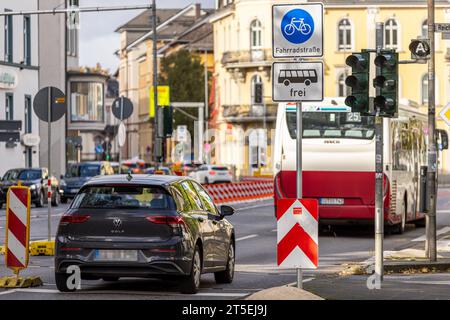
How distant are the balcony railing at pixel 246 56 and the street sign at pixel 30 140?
44.8 metres

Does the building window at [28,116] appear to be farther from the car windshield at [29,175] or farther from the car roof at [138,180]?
the car roof at [138,180]

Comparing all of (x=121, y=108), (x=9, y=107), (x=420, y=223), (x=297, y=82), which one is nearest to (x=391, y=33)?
(x=9, y=107)

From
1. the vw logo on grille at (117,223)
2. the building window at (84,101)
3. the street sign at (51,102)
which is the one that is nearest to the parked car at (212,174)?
the building window at (84,101)

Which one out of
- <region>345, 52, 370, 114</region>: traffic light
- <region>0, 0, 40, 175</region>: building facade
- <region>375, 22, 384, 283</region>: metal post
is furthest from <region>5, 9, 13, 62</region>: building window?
<region>345, 52, 370, 114</region>: traffic light

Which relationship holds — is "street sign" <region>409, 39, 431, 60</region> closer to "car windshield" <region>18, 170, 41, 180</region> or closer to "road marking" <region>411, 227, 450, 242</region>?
"road marking" <region>411, 227, 450, 242</region>

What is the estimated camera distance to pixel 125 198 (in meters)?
17.6

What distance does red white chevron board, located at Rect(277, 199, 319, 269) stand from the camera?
1645 centimetres

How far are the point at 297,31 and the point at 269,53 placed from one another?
9537 cm

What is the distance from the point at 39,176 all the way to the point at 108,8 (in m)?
8.50

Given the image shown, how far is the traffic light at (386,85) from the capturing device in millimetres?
18656

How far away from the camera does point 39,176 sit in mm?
52406

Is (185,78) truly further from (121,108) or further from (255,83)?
(121,108)
